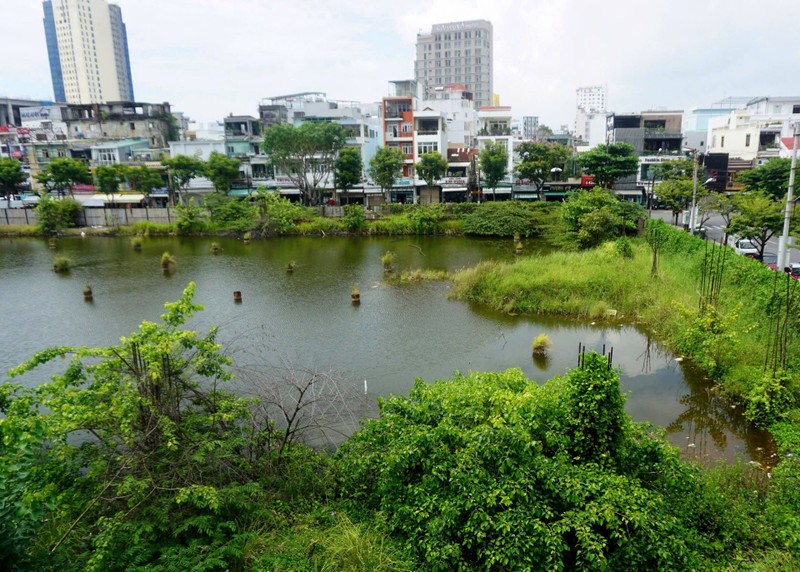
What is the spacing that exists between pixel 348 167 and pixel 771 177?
2899cm

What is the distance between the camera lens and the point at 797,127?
45.6 ft

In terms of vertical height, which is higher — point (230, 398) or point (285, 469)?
point (230, 398)

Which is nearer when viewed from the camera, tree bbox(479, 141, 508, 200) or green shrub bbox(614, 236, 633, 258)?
green shrub bbox(614, 236, 633, 258)

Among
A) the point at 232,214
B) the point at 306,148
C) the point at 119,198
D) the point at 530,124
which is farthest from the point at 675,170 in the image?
the point at 530,124

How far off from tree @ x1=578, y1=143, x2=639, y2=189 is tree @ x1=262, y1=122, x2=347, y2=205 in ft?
59.9

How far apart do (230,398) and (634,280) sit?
48.4 feet

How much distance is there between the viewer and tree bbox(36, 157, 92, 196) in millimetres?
39406

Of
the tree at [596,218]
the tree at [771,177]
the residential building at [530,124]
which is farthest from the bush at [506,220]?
the residential building at [530,124]

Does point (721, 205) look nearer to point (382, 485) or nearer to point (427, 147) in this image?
point (427, 147)

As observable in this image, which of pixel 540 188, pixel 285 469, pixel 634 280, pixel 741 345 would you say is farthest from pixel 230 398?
pixel 540 188

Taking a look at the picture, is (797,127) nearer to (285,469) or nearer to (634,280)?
(634,280)

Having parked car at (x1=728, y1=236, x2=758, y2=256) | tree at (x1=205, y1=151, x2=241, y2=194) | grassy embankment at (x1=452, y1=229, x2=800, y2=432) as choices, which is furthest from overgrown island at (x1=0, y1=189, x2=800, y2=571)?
tree at (x1=205, y1=151, x2=241, y2=194)

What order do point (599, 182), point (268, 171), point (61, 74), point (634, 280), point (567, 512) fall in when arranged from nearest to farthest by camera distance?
point (567, 512), point (634, 280), point (599, 182), point (268, 171), point (61, 74)

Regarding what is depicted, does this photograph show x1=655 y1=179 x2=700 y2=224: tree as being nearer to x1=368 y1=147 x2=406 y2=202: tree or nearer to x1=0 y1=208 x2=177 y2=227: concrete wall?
x1=368 y1=147 x2=406 y2=202: tree
